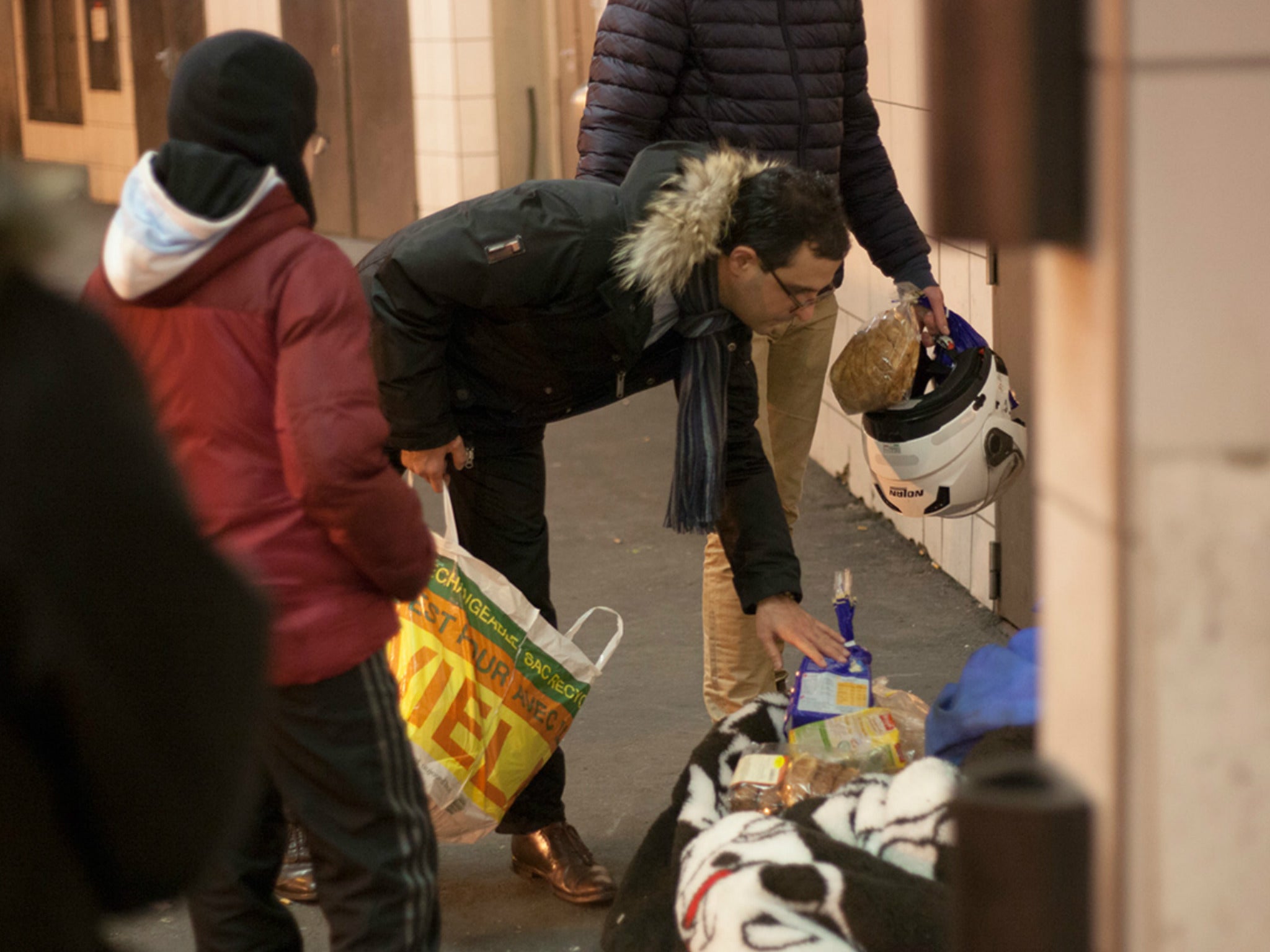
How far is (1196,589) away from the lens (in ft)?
3.77

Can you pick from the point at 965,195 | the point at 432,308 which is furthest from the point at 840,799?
the point at 965,195

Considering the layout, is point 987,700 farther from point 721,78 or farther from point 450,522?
point 721,78

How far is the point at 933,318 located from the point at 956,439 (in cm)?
43

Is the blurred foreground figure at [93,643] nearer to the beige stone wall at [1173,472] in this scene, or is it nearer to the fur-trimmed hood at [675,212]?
the beige stone wall at [1173,472]

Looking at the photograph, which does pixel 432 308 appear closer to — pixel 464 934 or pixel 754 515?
pixel 754 515

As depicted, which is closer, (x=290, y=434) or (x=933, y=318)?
(x=290, y=434)

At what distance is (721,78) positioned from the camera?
3.67 metres

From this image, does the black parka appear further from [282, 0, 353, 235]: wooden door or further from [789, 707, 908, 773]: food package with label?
[282, 0, 353, 235]: wooden door

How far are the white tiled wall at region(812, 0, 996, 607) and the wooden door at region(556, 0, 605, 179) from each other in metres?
5.34

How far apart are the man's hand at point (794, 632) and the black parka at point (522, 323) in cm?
3

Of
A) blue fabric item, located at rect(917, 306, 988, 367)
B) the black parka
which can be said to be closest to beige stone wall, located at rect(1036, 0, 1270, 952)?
the black parka

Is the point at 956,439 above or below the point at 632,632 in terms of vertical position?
above

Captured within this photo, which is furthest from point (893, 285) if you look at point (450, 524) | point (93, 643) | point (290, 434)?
point (93, 643)

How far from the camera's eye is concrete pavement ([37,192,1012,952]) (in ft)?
10.3
